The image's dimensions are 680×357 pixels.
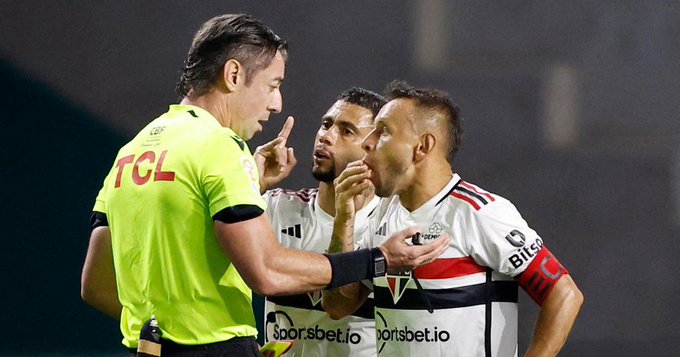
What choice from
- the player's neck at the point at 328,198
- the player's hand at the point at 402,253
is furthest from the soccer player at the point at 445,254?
the player's neck at the point at 328,198

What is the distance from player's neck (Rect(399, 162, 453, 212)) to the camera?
2.35 metres

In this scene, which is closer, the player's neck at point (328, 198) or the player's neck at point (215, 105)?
the player's neck at point (215, 105)

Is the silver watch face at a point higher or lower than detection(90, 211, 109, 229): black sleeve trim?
lower

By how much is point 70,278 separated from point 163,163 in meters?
2.66

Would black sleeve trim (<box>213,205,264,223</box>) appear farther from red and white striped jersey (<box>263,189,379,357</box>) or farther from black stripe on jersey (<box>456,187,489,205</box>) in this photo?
red and white striped jersey (<box>263,189,379,357</box>)

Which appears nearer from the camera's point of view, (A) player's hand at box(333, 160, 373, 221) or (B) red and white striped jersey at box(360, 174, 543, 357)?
(B) red and white striped jersey at box(360, 174, 543, 357)

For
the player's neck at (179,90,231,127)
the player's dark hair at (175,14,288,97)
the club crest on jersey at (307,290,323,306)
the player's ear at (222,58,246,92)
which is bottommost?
the club crest on jersey at (307,290,323,306)

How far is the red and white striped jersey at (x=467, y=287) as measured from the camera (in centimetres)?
218

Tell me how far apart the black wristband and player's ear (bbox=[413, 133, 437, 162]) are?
46 cm

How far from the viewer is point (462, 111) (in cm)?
403

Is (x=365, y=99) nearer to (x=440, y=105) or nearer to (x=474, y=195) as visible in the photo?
(x=440, y=105)

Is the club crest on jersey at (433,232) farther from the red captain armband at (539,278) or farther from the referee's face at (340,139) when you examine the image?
the referee's face at (340,139)

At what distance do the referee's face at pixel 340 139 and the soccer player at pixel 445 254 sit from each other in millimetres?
513

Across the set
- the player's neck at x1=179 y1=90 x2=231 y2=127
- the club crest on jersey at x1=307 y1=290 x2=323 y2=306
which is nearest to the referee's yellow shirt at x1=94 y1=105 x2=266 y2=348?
the player's neck at x1=179 y1=90 x2=231 y2=127
